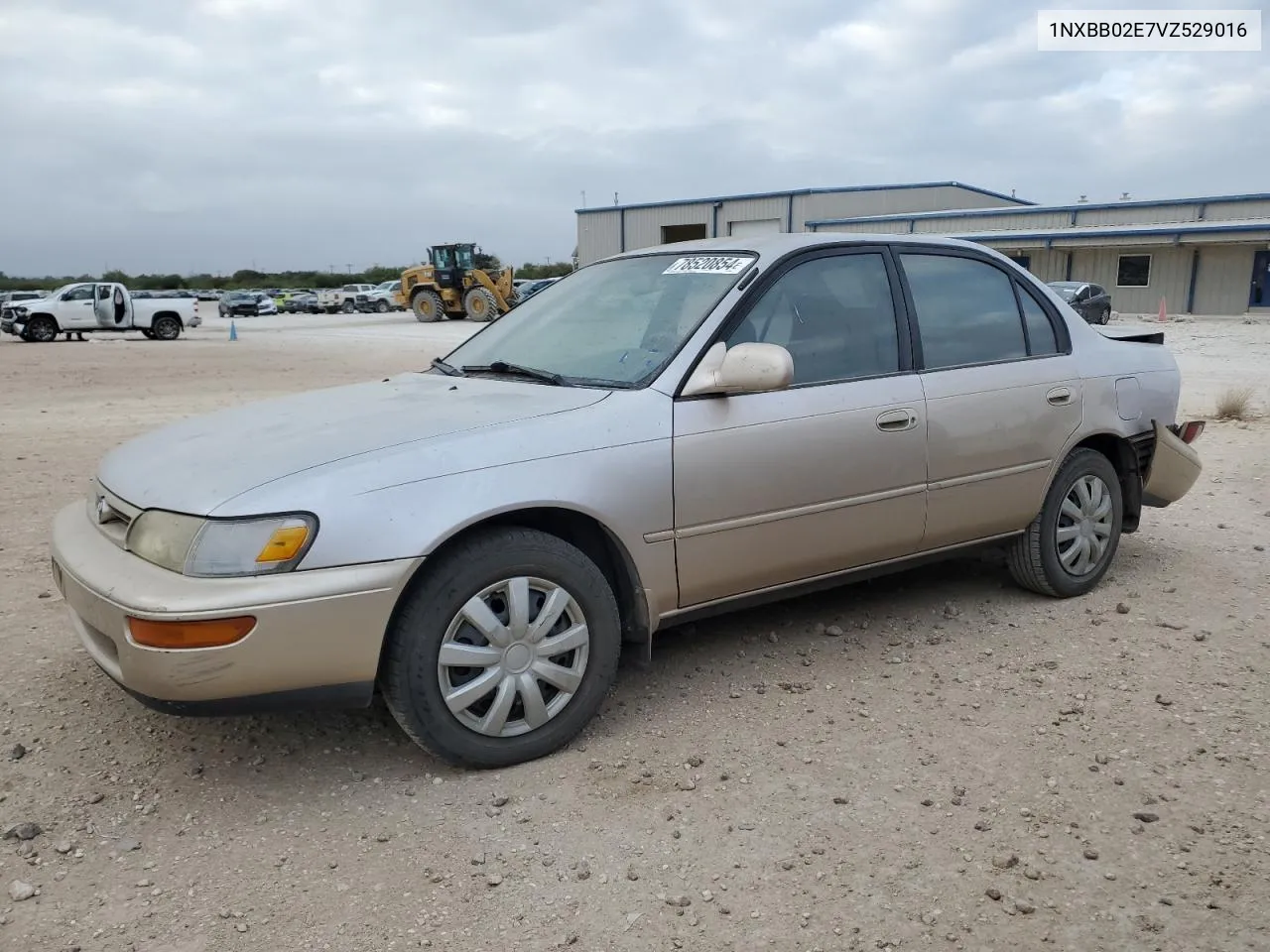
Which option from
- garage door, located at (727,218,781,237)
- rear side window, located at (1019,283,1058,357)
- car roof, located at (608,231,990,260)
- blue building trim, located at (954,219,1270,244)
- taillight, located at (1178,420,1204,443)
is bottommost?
taillight, located at (1178,420,1204,443)

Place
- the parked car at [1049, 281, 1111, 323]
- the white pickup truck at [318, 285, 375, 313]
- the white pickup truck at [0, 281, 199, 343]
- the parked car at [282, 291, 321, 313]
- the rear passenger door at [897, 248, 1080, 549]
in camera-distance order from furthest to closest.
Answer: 1. the parked car at [282, 291, 321, 313]
2. the white pickup truck at [318, 285, 375, 313]
3. the white pickup truck at [0, 281, 199, 343]
4. the parked car at [1049, 281, 1111, 323]
5. the rear passenger door at [897, 248, 1080, 549]

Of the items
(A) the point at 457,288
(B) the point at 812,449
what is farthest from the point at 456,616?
(A) the point at 457,288

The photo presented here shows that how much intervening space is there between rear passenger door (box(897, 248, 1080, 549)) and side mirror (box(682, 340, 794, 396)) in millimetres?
916

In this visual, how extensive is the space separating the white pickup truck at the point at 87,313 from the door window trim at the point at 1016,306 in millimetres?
28678

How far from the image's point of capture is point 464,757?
3.12m

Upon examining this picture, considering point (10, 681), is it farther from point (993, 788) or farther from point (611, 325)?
point (993, 788)

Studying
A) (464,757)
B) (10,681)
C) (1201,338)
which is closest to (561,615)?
(464,757)

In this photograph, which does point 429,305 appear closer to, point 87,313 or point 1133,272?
point 87,313

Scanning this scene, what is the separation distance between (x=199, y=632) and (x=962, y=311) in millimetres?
3208

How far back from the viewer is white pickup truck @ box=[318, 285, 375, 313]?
52678 millimetres

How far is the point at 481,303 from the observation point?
35969 millimetres

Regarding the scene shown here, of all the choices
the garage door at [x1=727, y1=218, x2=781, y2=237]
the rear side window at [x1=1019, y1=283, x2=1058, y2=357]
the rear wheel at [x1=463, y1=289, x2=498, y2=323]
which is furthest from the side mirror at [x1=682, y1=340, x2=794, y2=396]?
the garage door at [x1=727, y1=218, x2=781, y2=237]

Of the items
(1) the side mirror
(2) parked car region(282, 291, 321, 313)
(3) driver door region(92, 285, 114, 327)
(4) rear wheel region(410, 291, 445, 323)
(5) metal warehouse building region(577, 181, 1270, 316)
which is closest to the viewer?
(1) the side mirror

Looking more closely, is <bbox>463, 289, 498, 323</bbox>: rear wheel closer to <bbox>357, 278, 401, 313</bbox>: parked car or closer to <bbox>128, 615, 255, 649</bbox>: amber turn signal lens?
<bbox>357, 278, 401, 313</bbox>: parked car
